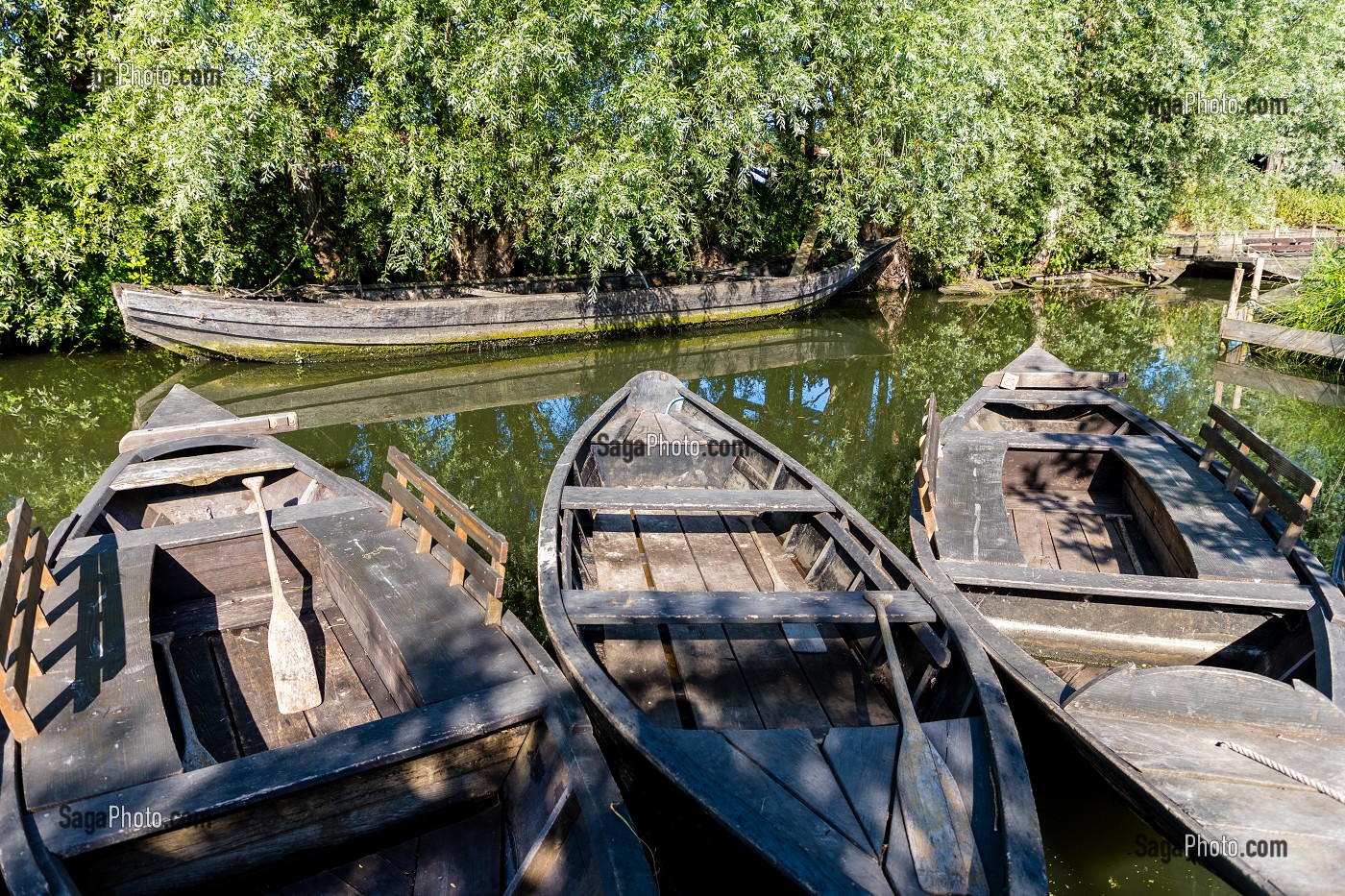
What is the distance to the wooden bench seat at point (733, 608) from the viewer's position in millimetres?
3414

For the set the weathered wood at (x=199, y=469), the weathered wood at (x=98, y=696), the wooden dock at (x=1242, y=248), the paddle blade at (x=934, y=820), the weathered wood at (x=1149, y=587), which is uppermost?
the wooden dock at (x=1242, y=248)

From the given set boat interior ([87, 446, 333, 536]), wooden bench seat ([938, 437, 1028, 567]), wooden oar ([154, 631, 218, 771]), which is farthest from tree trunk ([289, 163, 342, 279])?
wooden bench seat ([938, 437, 1028, 567])

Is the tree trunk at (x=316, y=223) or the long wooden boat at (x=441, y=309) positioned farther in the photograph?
the tree trunk at (x=316, y=223)

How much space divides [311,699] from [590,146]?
1105cm

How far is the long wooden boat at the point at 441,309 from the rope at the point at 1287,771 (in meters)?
12.1

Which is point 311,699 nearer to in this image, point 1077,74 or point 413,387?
point 413,387

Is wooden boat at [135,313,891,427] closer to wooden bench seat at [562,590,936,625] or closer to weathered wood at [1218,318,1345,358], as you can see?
weathered wood at [1218,318,1345,358]

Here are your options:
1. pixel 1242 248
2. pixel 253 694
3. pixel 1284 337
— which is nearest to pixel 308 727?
pixel 253 694

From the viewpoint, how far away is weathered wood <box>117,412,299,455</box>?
604cm

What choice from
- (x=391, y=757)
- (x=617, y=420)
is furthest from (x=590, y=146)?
(x=391, y=757)

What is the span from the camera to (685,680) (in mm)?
3723

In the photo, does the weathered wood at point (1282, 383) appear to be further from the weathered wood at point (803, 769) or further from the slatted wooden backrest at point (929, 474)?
the weathered wood at point (803, 769)

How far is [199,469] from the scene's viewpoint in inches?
210

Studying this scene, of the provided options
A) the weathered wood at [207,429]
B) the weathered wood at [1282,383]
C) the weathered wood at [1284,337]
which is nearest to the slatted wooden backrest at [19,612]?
the weathered wood at [207,429]
